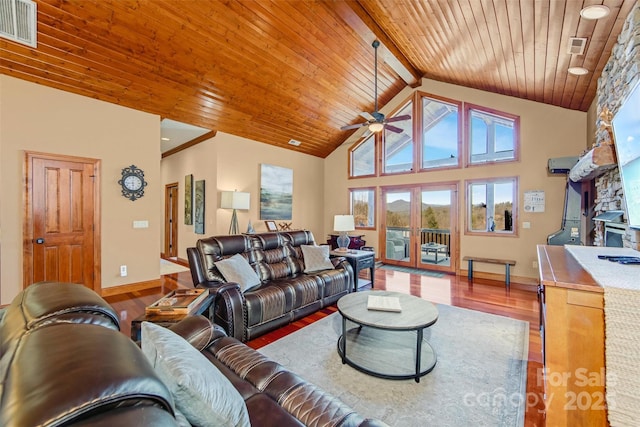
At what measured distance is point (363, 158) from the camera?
23.6 ft

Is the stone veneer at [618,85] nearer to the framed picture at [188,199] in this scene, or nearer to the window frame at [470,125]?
the window frame at [470,125]

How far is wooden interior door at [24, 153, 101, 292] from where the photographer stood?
3.57 meters

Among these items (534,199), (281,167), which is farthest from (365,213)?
(534,199)

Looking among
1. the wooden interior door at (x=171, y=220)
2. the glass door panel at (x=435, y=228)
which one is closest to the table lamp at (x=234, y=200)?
the wooden interior door at (x=171, y=220)

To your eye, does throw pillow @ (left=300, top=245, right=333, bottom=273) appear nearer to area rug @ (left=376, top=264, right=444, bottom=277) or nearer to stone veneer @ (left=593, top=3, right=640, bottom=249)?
area rug @ (left=376, top=264, right=444, bottom=277)

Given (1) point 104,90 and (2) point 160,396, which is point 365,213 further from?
(2) point 160,396

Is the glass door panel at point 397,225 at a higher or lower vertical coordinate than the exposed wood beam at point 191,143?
lower

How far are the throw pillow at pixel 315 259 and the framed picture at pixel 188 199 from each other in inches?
146

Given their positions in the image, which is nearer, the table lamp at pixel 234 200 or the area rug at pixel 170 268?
the table lamp at pixel 234 200

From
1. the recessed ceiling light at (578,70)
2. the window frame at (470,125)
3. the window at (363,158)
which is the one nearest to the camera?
the recessed ceiling light at (578,70)

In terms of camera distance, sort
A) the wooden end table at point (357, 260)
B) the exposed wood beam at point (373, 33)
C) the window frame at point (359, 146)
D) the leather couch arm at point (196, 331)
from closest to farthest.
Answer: the leather couch arm at point (196, 331), the exposed wood beam at point (373, 33), the wooden end table at point (357, 260), the window frame at point (359, 146)

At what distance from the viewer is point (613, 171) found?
9.36 ft

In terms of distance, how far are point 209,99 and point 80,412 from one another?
16.2 ft

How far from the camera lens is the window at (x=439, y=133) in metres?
5.76
